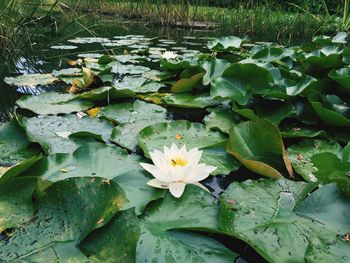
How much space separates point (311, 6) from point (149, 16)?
5.57 m

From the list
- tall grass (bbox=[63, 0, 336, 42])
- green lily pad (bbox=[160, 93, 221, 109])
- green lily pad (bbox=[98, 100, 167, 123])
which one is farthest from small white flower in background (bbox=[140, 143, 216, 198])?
tall grass (bbox=[63, 0, 336, 42])

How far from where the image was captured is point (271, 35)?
5.54m

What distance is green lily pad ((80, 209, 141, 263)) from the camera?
631 millimetres

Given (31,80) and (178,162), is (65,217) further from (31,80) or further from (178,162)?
(31,80)

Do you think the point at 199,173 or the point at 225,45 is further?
the point at 225,45

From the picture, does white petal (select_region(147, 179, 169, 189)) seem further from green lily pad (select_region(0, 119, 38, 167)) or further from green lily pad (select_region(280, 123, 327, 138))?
green lily pad (select_region(280, 123, 327, 138))

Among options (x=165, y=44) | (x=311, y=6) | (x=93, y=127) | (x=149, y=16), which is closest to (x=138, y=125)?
(x=93, y=127)

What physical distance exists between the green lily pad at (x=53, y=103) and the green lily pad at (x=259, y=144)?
751mm

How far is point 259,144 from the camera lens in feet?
3.48

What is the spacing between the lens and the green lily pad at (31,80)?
189 centimetres

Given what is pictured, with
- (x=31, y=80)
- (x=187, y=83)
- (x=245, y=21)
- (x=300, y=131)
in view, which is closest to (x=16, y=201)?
(x=300, y=131)

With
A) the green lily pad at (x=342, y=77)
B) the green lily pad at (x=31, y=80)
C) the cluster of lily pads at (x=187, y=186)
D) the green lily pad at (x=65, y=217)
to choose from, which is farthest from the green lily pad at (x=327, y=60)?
the green lily pad at (x=31, y=80)

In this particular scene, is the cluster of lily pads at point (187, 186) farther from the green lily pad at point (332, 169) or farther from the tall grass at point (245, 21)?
the tall grass at point (245, 21)

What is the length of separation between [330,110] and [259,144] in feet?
1.35
